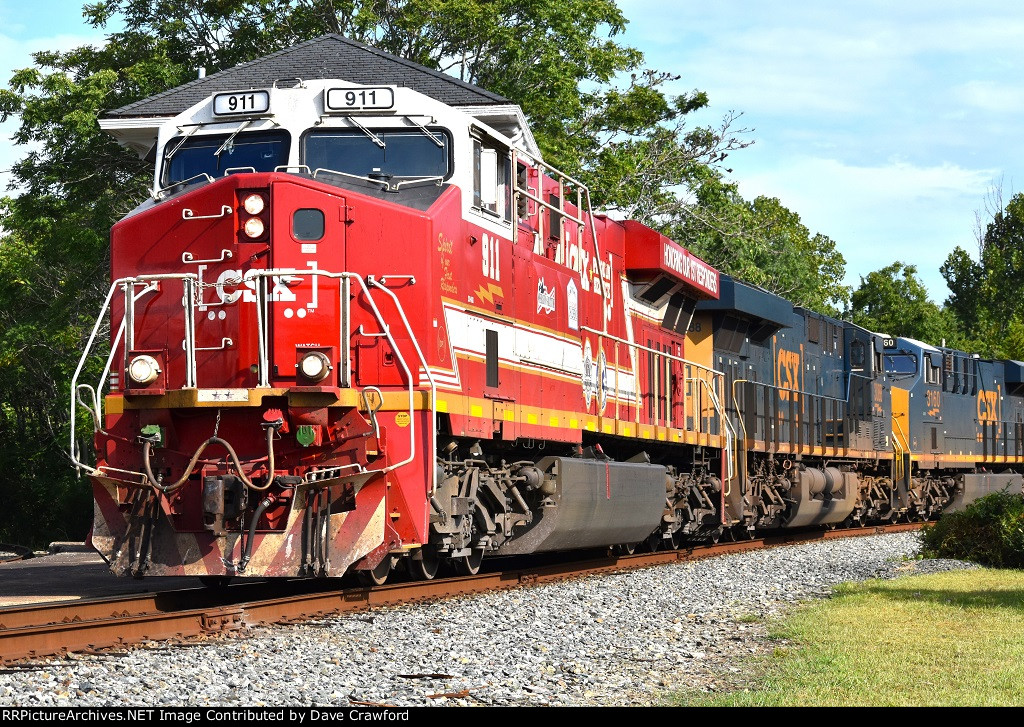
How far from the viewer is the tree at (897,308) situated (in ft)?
181

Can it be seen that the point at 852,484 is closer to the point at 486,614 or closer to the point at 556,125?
the point at 556,125

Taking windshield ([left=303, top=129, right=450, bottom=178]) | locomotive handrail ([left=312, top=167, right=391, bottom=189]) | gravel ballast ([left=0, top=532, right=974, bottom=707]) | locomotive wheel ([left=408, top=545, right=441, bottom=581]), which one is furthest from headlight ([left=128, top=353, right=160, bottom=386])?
locomotive wheel ([left=408, top=545, right=441, bottom=581])

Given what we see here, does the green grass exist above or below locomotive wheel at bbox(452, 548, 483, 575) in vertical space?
below

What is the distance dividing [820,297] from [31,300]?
30280 mm

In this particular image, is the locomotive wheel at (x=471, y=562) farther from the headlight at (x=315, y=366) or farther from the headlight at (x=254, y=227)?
the headlight at (x=254, y=227)

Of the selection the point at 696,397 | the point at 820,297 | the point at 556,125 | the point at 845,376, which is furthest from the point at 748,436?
the point at 820,297

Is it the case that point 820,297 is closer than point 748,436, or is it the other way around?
point 748,436

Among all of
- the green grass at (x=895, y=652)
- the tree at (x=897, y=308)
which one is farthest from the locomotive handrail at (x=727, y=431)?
the tree at (x=897, y=308)

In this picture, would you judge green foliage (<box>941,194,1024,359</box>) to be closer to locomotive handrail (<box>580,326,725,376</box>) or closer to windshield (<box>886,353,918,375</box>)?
windshield (<box>886,353,918,375</box>)

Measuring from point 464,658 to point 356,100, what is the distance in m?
4.77

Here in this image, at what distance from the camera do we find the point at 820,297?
47.8m

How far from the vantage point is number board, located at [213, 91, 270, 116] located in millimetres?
10000

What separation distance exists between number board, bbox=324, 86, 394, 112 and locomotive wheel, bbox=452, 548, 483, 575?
395cm
